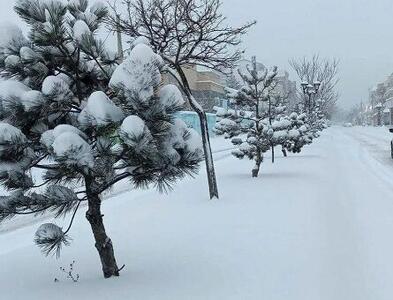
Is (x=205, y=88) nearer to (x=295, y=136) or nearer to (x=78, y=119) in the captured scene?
(x=295, y=136)

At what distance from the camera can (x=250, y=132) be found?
12.8m

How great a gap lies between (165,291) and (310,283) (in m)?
1.33

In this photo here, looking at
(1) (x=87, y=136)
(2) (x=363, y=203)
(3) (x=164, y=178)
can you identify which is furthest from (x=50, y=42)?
(2) (x=363, y=203)

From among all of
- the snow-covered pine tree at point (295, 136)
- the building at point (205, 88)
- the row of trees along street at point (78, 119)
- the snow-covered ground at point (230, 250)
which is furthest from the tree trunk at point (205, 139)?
the building at point (205, 88)

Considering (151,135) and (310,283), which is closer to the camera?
(151,135)

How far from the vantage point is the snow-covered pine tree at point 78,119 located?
347cm

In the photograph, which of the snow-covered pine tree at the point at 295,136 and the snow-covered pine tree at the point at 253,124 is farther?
the snow-covered pine tree at the point at 295,136

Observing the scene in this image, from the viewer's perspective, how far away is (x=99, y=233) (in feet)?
13.6

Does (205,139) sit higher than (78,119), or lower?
lower

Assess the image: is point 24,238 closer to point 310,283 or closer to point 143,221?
point 143,221

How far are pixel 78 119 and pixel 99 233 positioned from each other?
1125mm

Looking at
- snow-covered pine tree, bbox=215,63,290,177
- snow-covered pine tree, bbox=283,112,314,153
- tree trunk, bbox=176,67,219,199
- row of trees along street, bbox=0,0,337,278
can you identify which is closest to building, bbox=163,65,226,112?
snow-covered pine tree, bbox=283,112,314,153

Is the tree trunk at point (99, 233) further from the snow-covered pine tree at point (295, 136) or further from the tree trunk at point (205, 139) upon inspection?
the snow-covered pine tree at point (295, 136)

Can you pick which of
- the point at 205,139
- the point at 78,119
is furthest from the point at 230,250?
the point at 205,139
